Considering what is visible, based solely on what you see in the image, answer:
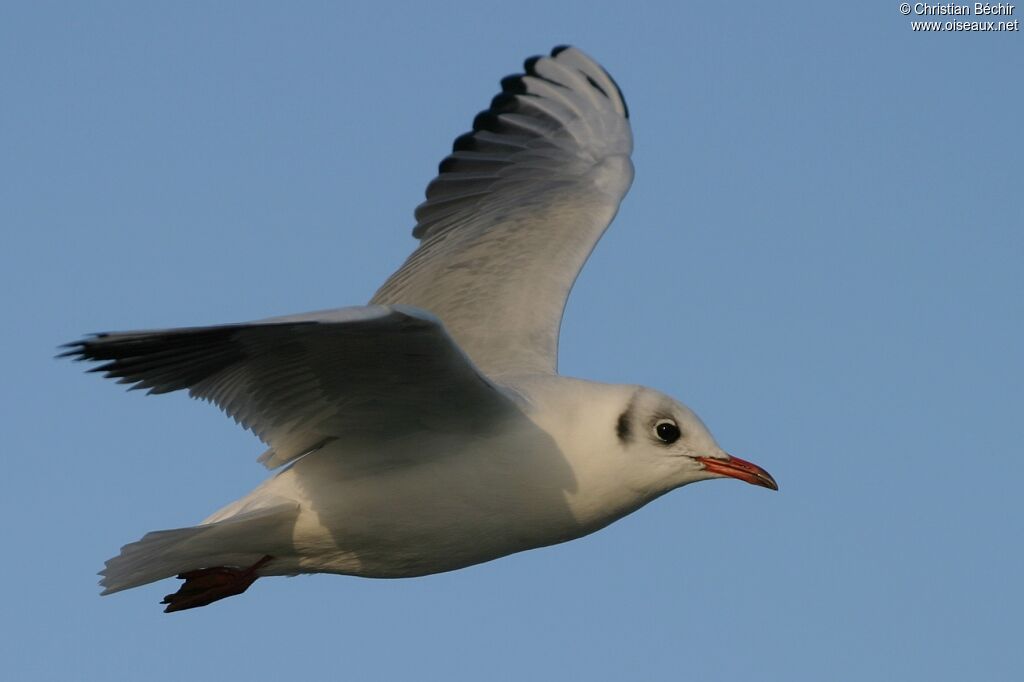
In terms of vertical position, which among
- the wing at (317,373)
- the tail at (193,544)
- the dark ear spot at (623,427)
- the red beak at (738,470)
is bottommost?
the red beak at (738,470)

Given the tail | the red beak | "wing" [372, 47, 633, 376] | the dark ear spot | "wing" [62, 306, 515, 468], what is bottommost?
the red beak

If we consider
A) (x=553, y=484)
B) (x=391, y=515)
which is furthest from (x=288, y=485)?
(x=553, y=484)

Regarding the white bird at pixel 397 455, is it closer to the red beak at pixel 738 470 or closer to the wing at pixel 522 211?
the red beak at pixel 738 470

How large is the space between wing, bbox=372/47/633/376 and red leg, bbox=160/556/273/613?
170cm

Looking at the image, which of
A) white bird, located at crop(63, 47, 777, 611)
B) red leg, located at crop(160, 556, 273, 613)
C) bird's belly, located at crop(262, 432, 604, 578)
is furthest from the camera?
red leg, located at crop(160, 556, 273, 613)

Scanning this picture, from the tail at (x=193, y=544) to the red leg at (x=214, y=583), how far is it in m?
0.17

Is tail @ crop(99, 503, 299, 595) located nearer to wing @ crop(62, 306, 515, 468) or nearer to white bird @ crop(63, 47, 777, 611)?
white bird @ crop(63, 47, 777, 611)

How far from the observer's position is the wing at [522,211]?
378 inches

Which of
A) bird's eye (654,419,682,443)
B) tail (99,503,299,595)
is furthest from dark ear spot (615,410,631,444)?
tail (99,503,299,595)

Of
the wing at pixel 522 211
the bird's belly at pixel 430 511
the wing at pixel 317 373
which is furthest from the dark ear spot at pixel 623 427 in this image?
the wing at pixel 522 211

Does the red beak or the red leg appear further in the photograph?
the red leg

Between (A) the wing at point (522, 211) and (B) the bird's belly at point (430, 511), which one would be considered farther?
(A) the wing at point (522, 211)

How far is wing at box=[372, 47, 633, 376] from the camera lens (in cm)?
959

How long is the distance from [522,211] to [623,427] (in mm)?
2999
